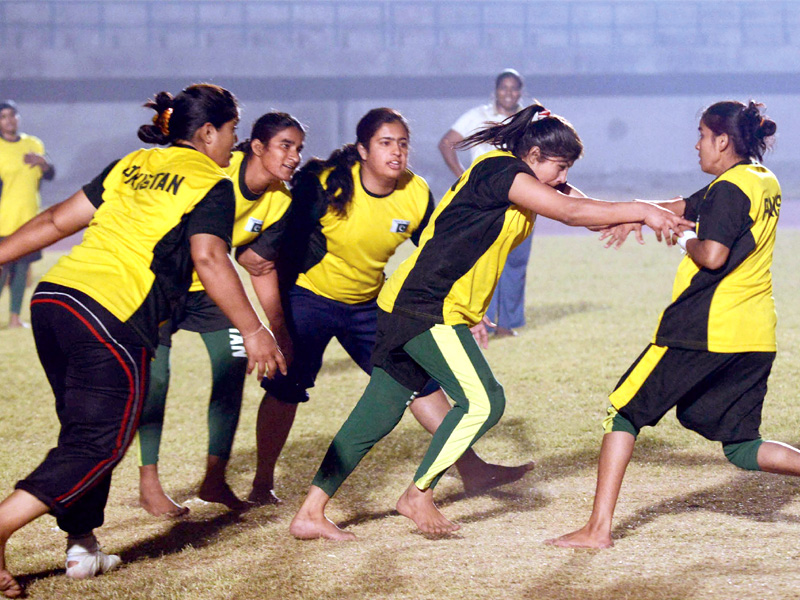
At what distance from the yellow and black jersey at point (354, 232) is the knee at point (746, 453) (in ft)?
5.11

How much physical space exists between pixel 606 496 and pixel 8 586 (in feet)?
6.57

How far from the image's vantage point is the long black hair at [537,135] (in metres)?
3.40

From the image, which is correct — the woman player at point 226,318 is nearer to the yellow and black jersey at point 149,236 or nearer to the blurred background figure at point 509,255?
the yellow and black jersey at point 149,236

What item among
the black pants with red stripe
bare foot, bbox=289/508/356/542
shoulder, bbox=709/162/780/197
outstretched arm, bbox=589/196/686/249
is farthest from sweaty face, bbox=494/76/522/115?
the black pants with red stripe

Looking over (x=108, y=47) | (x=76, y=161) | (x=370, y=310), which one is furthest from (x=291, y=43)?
(x=370, y=310)

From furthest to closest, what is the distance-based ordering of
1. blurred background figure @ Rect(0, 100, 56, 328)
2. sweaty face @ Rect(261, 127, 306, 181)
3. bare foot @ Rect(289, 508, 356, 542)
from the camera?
blurred background figure @ Rect(0, 100, 56, 328), sweaty face @ Rect(261, 127, 306, 181), bare foot @ Rect(289, 508, 356, 542)

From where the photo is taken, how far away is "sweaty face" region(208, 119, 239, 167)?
11.1ft

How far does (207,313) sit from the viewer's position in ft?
13.5

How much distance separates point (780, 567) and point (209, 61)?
31.1 meters

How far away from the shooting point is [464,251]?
11.2 feet

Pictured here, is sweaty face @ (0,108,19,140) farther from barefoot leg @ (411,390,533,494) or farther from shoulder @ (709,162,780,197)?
shoulder @ (709,162,780,197)

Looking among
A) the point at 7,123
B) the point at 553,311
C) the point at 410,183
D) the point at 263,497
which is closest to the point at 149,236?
the point at 410,183

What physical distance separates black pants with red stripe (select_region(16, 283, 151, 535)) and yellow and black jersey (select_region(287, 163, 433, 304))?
1223mm

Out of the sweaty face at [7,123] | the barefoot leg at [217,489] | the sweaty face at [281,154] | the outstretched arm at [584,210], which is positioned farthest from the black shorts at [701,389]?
the sweaty face at [7,123]
